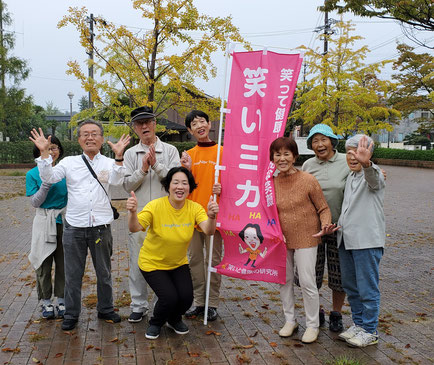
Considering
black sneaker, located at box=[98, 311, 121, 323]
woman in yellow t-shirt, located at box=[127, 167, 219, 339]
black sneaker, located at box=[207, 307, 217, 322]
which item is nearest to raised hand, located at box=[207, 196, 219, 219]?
woman in yellow t-shirt, located at box=[127, 167, 219, 339]

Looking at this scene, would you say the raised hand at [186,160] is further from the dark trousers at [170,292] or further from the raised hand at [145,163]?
the dark trousers at [170,292]

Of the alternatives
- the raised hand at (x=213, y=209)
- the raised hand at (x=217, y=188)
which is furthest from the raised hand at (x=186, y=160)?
the raised hand at (x=213, y=209)

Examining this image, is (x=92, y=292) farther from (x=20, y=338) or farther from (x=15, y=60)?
(x=15, y=60)

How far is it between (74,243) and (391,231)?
7.40m

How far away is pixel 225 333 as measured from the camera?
4.29 meters

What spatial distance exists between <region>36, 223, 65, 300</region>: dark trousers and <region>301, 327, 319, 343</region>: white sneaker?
2509mm

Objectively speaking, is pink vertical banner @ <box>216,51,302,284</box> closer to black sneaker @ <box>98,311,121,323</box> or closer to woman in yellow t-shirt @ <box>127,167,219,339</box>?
woman in yellow t-shirt @ <box>127,167,219,339</box>

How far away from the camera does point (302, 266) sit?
3963mm

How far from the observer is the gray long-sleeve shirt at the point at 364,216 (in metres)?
3.79

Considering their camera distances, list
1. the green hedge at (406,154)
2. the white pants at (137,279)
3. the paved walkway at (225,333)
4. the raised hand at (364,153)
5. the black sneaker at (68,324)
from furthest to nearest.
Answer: the green hedge at (406,154)
the white pants at (137,279)
the black sneaker at (68,324)
the paved walkway at (225,333)
the raised hand at (364,153)

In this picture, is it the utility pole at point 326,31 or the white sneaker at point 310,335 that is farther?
the utility pole at point 326,31

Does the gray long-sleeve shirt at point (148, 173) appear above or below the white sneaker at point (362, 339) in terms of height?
above

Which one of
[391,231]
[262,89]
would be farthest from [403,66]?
[262,89]

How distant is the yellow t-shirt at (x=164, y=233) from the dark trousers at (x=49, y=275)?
3.44 feet
